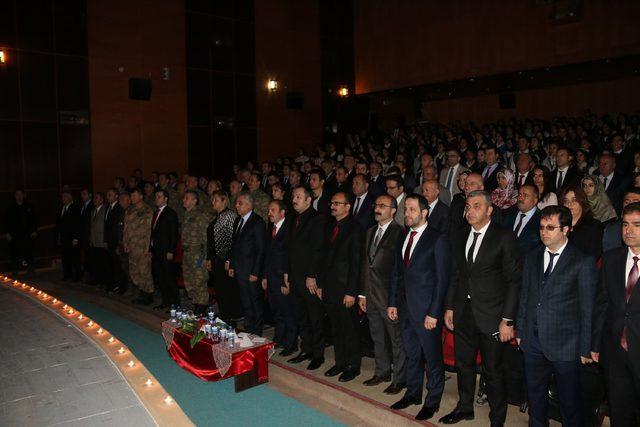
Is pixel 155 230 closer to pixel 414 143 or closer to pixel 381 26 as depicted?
pixel 414 143

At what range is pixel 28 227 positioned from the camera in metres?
9.59

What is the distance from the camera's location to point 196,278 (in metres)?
6.29

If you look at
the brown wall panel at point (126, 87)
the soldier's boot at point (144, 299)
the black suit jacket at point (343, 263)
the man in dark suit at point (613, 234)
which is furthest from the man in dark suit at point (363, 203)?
the brown wall panel at point (126, 87)

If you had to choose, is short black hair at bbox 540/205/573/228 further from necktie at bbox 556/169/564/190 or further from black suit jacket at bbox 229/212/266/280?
necktie at bbox 556/169/564/190

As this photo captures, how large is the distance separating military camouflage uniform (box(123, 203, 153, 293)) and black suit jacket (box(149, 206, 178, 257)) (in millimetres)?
346

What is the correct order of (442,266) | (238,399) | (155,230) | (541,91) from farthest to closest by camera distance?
(541,91)
(155,230)
(238,399)
(442,266)

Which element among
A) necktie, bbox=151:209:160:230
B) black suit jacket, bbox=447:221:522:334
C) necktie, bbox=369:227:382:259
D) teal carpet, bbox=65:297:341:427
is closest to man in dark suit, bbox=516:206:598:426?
black suit jacket, bbox=447:221:522:334

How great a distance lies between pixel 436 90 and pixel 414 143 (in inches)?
162

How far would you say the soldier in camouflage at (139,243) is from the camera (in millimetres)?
7031

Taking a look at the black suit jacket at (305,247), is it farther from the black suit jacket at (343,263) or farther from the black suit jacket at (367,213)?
the black suit jacket at (367,213)

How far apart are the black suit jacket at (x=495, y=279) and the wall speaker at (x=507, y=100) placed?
12.4m

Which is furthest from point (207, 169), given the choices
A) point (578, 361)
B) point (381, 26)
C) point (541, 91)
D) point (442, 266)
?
point (578, 361)

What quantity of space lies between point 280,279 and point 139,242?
8.90 ft

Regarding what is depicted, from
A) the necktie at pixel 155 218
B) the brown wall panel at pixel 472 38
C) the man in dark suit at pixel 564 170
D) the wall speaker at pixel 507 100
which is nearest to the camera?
the man in dark suit at pixel 564 170
